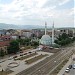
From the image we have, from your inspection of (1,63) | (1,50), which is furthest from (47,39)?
(1,63)

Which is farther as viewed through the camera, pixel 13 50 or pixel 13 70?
pixel 13 50

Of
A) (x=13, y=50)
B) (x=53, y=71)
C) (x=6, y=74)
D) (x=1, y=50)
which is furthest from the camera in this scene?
(x=13, y=50)

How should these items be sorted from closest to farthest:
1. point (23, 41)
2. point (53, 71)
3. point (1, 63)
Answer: point (53, 71), point (1, 63), point (23, 41)

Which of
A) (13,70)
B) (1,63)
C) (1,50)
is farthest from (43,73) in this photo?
(1,50)

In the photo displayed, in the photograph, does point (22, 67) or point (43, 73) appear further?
point (22, 67)

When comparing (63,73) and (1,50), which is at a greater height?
(1,50)

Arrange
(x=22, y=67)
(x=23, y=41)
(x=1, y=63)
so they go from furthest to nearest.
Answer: (x=23, y=41) < (x=1, y=63) < (x=22, y=67)

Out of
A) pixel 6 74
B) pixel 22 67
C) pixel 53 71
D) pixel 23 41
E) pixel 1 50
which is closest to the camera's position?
pixel 6 74

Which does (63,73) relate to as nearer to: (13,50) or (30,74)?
(30,74)

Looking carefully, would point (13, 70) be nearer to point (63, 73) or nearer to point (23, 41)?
point (63, 73)
